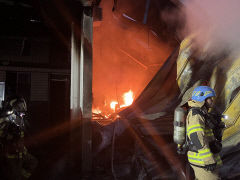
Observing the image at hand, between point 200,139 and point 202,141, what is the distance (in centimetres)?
4

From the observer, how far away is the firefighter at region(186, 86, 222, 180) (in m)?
2.82

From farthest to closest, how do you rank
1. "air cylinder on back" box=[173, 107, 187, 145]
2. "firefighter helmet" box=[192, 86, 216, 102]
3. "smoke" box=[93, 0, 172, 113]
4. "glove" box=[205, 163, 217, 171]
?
"smoke" box=[93, 0, 172, 113]
"air cylinder on back" box=[173, 107, 187, 145]
"firefighter helmet" box=[192, 86, 216, 102]
"glove" box=[205, 163, 217, 171]

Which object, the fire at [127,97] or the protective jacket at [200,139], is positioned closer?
the protective jacket at [200,139]

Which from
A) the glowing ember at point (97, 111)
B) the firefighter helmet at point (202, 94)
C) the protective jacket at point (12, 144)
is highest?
the firefighter helmet at point (202, 94)

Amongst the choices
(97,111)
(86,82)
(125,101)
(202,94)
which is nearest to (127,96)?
(125,101)

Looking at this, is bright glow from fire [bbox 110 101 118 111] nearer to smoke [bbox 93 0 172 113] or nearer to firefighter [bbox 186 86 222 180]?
smoke [bbox 93 0 172 113]

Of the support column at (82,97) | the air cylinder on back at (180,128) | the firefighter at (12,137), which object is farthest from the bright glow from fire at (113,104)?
the air cylinder on back at (180,128)

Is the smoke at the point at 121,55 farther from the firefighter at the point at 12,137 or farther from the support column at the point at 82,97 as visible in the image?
the firefighter at the point at 12,137

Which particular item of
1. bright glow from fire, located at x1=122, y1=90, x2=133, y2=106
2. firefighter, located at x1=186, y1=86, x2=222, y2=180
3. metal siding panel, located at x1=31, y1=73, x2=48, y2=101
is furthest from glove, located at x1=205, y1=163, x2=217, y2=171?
metal siding panel, located at x1=31, y1=73, x2=48, y2=101

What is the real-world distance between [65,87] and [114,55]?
3.57m

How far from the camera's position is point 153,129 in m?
5.13

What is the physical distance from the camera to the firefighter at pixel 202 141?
282 centimetres

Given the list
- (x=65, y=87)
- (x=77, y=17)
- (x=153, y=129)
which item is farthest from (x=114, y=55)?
(x=153, y=129)

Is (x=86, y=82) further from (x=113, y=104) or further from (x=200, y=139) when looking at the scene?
(x=113, y=104)
